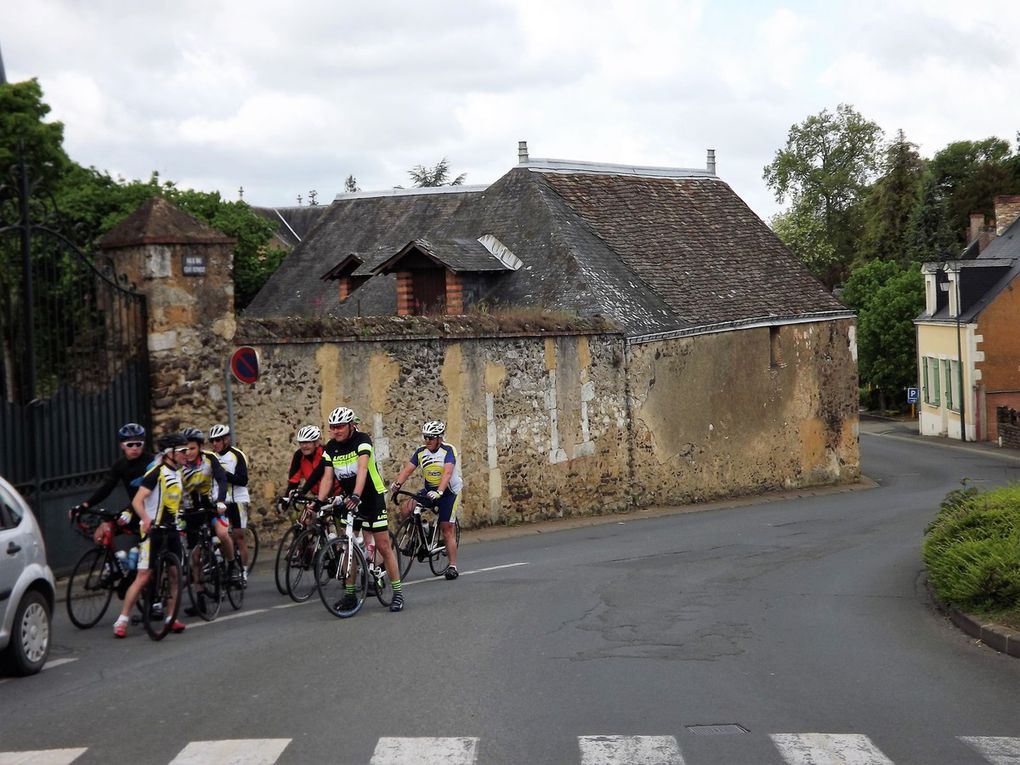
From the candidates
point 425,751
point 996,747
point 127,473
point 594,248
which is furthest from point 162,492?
point 594,248

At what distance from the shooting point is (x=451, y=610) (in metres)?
12.3

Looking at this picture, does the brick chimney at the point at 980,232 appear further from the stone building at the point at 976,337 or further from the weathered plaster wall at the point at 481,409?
the weathered plaster wall at the point at 481,409

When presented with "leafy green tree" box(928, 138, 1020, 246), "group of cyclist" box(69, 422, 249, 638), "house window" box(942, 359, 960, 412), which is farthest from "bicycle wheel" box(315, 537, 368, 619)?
"leafy green tree" box(928, 138, 1020, 246)

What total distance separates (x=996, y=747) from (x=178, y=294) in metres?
11.7

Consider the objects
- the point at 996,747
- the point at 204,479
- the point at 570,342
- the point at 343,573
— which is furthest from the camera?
the point at 570,342

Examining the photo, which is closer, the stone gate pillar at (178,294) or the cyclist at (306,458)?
the cyclist at (306,458)

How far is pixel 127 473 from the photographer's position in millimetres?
11820

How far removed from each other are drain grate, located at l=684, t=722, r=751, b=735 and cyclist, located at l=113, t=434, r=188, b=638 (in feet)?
17.0

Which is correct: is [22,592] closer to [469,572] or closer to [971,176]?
[469,572]

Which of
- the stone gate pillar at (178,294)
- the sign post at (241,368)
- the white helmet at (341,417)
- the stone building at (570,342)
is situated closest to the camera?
the white helmet at (341,417)

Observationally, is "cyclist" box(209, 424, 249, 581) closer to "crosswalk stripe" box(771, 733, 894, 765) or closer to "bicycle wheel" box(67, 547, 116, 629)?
"bicycle wheel" box(67, 547, 116, 629)

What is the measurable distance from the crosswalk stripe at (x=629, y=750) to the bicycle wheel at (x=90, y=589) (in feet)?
19.3

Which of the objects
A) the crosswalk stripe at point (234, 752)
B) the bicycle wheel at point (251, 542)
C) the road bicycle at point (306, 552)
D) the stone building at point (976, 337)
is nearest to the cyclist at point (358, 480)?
the road bicycle at point (306, 552)

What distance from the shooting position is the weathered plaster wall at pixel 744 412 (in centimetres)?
2686
